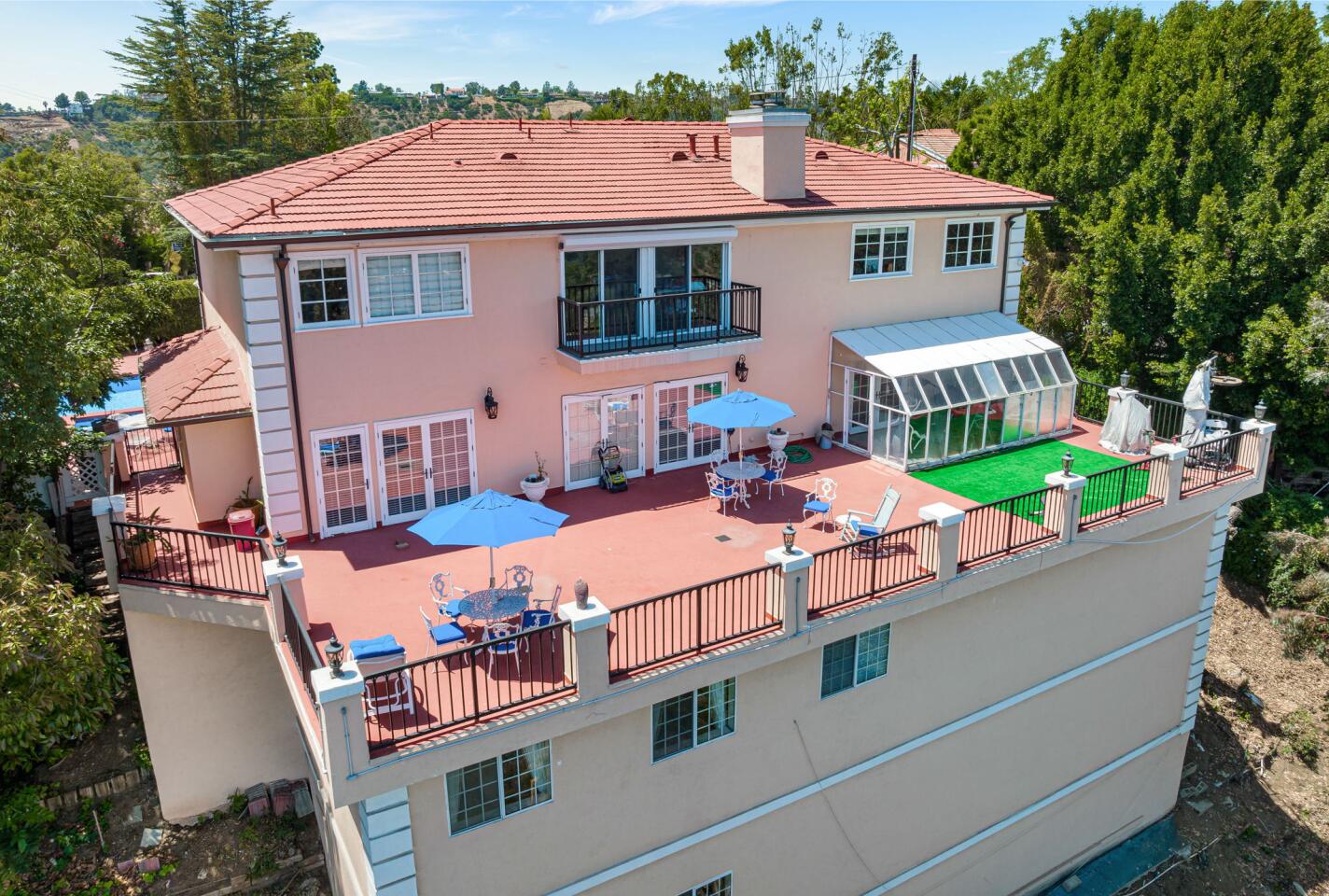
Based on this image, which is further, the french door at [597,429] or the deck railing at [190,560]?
the french door at [597,429]

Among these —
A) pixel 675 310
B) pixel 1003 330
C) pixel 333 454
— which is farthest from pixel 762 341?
pixel 333 454

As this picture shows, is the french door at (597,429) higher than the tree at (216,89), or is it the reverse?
the tree at (216,89)

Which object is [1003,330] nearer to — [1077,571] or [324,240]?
[1077,571]

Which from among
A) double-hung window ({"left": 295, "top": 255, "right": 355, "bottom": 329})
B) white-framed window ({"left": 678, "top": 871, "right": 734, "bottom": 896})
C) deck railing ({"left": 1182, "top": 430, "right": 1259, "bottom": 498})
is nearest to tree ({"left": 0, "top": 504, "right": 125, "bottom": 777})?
double-hung window ({"left": 295, "top": 255, "right": 355, "bottom": 329})

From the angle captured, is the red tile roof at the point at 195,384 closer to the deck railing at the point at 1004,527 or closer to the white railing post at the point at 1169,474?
the deck railing at the point at 1004,527

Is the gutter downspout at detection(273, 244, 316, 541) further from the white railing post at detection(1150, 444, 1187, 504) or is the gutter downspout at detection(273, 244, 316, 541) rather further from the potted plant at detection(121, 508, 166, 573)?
the white railing post at detection(1150, 444, 1187, 504)

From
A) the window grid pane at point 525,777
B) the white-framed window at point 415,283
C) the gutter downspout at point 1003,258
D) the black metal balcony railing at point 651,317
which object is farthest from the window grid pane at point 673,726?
the gutter downspout at point 1003,258

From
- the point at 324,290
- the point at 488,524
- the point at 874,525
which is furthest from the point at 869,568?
the point at 324,290
